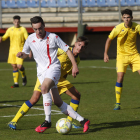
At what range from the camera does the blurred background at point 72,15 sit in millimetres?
23641

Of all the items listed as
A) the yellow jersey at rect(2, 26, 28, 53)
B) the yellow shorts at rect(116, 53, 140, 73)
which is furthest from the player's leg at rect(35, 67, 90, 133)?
the yellow jersey at rect(2, 26, 28, 53)

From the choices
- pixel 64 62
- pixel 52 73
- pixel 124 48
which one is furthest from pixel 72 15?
pixel 52 73

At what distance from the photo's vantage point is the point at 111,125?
601cm

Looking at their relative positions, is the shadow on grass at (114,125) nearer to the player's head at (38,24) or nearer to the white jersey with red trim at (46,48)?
the white jersey with red trim at (46,48)

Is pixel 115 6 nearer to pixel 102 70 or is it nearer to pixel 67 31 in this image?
pixel 67 31

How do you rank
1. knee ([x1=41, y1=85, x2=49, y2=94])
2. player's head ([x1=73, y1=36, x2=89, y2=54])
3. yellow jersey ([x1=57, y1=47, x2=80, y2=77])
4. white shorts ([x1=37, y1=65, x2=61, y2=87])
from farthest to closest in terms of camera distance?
1. yellow jersey ([x1=57, y1=47, x2=80, y2=77])
2. player's head ([x1=73, y1=36, x2=89, y2=54])
3. white shorts ([x1=37, y1=65, x2=61, y2=87])
4. knee ([x1=41, y1=85, x2=49, y2=94])

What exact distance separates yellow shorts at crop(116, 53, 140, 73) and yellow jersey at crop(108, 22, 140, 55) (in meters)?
0.11

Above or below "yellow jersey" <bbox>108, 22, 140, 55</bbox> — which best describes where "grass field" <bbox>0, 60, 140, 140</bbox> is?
below

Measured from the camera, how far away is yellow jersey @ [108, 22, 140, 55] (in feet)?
25.5

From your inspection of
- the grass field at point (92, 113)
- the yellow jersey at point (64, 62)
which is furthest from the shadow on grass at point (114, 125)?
the yellow jersey at point (64, 62)

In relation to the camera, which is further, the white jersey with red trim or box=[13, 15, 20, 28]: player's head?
box=[13, 15, 20, 28]: player's head

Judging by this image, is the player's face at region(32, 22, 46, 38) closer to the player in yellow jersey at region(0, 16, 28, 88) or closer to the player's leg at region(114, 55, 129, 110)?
the player's leg at region(114, 55, 129, 110)

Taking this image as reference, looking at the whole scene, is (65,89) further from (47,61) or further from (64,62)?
(47,61)

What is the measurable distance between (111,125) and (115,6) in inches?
766
